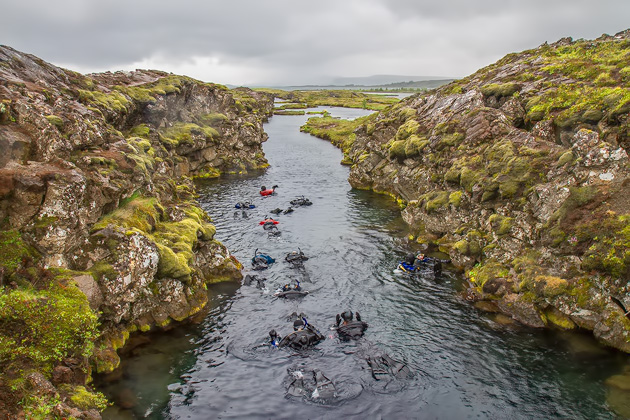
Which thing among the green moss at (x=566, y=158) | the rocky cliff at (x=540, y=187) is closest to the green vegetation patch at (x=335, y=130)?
the rocky cliff at (x=540, y=187)

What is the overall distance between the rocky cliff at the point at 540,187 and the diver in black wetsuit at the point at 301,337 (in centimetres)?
1210

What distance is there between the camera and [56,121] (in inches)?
1013

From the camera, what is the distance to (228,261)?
30.5 m

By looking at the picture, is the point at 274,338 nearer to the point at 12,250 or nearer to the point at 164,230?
the point at 164,230

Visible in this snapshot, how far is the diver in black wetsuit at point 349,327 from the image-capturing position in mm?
22609

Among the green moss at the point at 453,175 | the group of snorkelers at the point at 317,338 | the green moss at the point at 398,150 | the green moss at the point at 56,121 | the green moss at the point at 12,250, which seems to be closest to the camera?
the green moss at the point at 12,250

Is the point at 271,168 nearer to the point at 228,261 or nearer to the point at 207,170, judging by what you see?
the point at 207,170

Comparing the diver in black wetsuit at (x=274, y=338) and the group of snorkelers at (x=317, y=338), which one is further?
the diver in black wetsuit at (x=274, y=338)

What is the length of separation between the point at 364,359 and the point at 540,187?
18.4 m

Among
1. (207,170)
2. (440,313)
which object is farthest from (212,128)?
(440,313)

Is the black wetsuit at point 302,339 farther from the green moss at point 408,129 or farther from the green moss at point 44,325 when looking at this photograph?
the green moss at point 408,129

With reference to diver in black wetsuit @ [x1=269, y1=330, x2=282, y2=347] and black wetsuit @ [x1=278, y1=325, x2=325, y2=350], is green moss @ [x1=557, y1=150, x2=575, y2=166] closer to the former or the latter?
black wetsuit @ [x1=278, y1=325, x2=325, y2=350]

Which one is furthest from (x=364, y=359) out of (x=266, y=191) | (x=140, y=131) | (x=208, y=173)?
(x=208, y=173)

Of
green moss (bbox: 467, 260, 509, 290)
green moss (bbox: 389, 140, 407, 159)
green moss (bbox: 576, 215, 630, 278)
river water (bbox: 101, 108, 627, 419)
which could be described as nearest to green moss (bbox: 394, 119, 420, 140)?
green moss (bbox: 389, 140, 407, 159)
